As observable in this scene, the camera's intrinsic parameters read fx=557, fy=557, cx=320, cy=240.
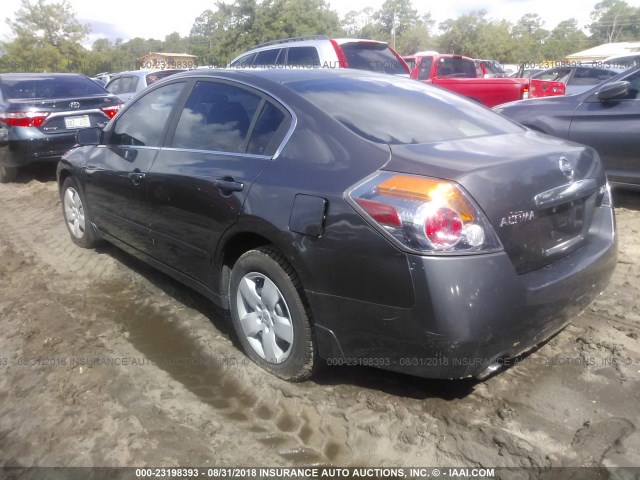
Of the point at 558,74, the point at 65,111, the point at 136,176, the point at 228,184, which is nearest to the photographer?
the point at 228,184

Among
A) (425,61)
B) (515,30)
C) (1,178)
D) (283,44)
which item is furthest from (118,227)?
(515,30)

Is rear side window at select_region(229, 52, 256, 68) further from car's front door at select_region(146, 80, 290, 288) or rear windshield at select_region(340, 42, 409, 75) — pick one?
car's front door at select_region(146, 80, 290, 288)

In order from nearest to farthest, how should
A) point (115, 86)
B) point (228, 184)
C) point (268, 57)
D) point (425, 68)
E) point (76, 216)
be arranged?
1. point (228, 184)
2. point (76, 216)
3. point (268, 57)
4. point (115, 86)
5. point (425, 68)

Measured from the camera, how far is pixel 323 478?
2.30 m

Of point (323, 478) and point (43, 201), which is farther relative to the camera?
point (43, 201)

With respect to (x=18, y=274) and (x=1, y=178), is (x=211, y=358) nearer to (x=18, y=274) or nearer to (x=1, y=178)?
(x=18, y=274)

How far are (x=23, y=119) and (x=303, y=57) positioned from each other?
4.68 metres

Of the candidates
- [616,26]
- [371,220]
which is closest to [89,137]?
[371,220]

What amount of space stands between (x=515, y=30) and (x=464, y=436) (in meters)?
67.0

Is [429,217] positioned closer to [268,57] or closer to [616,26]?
[268,57]

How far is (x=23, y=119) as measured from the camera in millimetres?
7891

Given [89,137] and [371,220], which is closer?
[371,220]

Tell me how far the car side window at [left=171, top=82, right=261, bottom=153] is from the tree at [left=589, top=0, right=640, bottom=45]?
3105 inches

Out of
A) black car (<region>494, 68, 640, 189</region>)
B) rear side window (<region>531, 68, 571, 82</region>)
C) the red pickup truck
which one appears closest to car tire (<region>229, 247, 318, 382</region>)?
black car (<region>494, 68, 640, 189</region>)
